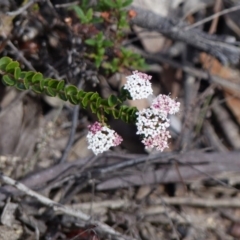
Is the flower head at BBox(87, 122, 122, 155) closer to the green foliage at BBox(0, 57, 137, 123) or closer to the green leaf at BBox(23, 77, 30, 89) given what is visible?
the green foliage at BBox(0, 57, 137, 123)

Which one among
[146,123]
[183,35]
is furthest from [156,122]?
[183,35]

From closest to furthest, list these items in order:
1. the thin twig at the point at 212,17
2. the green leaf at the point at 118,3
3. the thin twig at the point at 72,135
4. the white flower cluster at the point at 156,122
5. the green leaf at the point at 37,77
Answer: the white flower cluster at the point at 156,122, the green leaf at the point at 37,77, the green leaf at the point at 118,3, the thin twig at the point at 72,135, the thin twig at the point at 212,17

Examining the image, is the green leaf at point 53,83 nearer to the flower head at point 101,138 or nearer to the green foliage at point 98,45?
the flower head at point 101,138

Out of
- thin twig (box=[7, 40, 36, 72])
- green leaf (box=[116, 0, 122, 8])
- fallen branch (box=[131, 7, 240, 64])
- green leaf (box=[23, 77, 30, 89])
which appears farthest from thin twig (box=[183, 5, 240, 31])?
green leaf (box=[23, 77, 30, 89])

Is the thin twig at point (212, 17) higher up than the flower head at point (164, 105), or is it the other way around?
the thin twig at point (212, 17)

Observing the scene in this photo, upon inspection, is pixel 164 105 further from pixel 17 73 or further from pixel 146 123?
pixel 17 73

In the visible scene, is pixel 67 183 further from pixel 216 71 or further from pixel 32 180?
pixel 216 71

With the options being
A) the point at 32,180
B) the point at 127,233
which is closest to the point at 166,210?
the point at 127,233

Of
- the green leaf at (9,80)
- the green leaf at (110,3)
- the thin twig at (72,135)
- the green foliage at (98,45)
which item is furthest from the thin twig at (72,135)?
the green leaf at (9,80)
